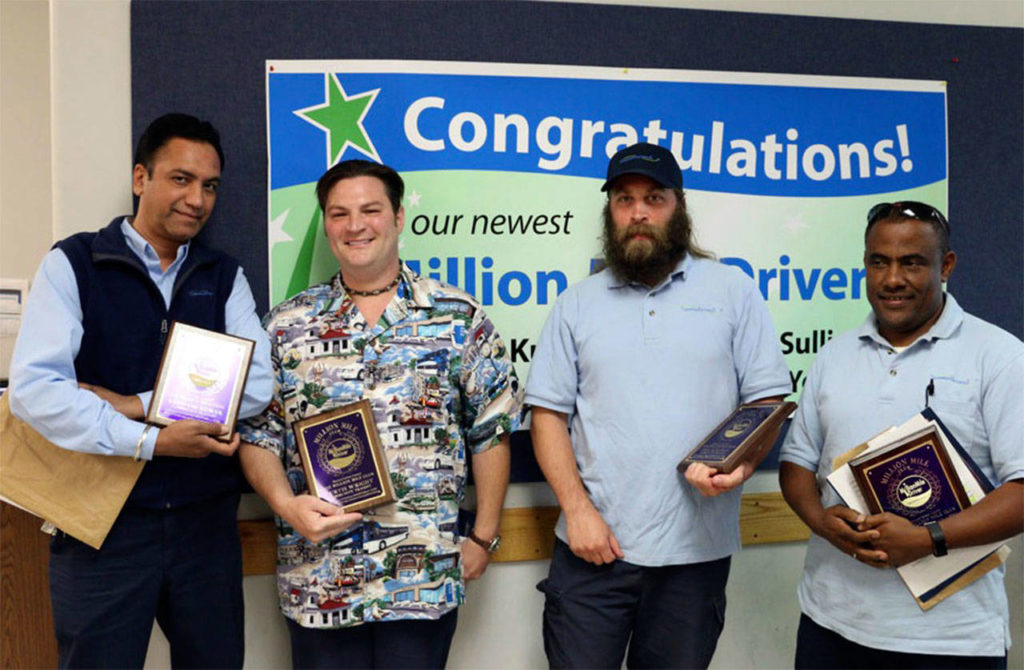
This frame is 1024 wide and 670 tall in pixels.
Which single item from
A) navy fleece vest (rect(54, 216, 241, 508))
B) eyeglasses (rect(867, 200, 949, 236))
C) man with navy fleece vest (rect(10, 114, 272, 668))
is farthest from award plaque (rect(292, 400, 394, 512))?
eyeglasses (rect(867, 200, 949, 236))

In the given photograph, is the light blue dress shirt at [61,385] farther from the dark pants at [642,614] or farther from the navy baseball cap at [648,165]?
the navy baseball cap at [648,165]

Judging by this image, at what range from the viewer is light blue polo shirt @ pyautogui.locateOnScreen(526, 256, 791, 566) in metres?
2.20

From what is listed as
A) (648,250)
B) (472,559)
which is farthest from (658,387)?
(472,559)

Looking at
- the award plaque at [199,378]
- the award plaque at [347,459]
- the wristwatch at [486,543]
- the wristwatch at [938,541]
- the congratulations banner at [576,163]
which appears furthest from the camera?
the congratulations banner at [576,163]

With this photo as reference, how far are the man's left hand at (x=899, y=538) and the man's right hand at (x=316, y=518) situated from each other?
1246 millimetres

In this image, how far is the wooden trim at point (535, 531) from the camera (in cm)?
256

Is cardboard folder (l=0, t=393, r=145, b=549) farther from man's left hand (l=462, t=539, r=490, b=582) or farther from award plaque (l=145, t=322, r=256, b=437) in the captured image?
man's left hand (l=462, t=539, r=490, b=582)

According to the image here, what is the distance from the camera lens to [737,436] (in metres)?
2.04

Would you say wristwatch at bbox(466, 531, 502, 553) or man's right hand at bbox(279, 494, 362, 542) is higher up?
man's right hand at bbox(279, 494, 362, 542)

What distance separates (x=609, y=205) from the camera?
2.42 metres

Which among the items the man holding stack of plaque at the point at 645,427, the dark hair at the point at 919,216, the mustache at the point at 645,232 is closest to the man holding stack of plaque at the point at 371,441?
the man holding stack of plaque at the point at 645,427

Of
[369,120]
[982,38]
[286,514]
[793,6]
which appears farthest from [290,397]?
[982,38]

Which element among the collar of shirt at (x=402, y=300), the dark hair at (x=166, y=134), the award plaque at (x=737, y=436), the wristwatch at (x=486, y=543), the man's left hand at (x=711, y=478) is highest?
the dark hair at (x=166, y=134)

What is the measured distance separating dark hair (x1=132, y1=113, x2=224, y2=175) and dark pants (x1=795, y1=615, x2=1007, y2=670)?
2032mm
